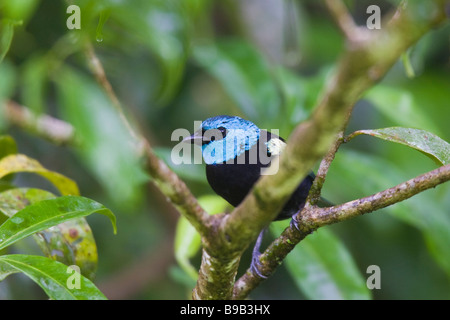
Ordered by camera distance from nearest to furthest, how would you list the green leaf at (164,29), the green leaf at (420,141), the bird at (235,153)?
the green leaf at (420,141) < the bird at (235,153) < the green leaf at (164,29)

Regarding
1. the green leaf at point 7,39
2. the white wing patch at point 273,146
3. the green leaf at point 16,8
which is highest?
the green leaf at point 16,8

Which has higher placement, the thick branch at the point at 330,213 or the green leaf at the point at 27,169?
the green leaf at the point at 27,169

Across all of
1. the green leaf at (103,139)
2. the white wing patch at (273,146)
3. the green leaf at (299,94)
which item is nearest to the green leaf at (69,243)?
the green leaf at (103,139)

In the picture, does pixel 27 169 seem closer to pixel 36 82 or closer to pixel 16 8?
pixel 16 8

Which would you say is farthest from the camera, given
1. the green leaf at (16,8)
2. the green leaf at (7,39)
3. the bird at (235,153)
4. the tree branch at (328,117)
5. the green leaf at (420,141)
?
the green leaf at (16,8)

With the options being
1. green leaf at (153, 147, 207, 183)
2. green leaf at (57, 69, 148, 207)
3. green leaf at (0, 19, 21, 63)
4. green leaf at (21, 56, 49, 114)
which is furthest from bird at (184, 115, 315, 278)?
green leaf at (21, 56, 49, 114)

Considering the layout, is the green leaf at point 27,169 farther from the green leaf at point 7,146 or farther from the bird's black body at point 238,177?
the bird's black body at point 238,177
